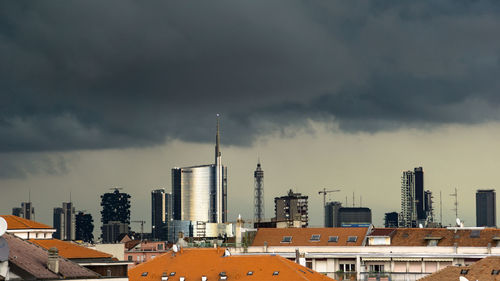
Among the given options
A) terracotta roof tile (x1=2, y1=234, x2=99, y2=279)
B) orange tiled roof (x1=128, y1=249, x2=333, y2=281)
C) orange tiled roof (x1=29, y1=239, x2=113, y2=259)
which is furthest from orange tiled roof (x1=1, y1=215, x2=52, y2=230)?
terracotta roof tile (x1=2, y1=234, x2=99, y2=279)

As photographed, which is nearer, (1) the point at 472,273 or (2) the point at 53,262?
(2) the point at 53,262

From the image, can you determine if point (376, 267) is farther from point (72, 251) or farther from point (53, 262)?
point (53, 262)

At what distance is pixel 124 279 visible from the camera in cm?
9650

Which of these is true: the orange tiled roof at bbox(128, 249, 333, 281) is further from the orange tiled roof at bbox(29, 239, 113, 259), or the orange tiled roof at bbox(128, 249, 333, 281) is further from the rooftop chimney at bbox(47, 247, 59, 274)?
the rooftop chimney at bbox(47, 247, 59, 274)

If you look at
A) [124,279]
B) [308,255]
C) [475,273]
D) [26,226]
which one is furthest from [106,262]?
[308,255]

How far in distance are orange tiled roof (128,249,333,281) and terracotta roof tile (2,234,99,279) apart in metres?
64.4

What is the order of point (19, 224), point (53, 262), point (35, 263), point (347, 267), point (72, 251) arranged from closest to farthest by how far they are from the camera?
1. point (35, 263)
2. point (53, 262)
3. point (72, 251)
4. point (19, 224)
5. point (347, 267)

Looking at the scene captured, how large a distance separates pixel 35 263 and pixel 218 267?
7860cm

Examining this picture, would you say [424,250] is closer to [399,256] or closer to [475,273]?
[399,256]

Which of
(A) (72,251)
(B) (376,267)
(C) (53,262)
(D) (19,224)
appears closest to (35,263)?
(C) (53,262)

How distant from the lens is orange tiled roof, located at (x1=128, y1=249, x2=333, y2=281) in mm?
155625

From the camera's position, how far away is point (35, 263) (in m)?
84.2

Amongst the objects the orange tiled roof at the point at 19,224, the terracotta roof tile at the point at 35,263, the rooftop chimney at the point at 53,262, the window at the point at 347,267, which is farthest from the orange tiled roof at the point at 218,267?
the rooftop chimney at the point at 53,262

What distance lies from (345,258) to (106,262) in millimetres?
95130
